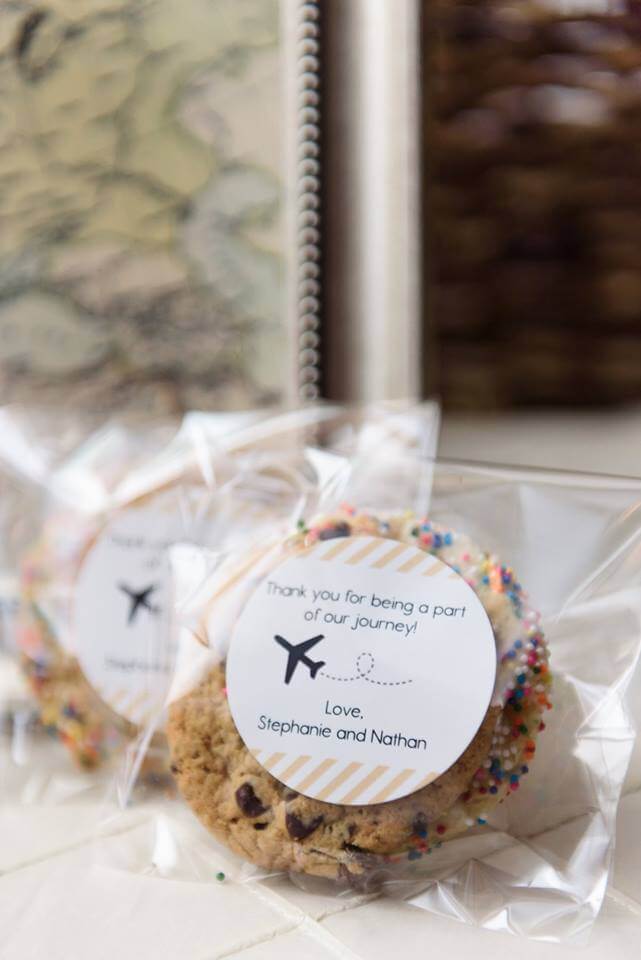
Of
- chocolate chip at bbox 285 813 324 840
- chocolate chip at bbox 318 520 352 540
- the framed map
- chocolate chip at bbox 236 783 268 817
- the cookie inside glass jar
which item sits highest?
the framed map

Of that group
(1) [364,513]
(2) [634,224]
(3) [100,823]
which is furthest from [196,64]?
(3) [100,823]

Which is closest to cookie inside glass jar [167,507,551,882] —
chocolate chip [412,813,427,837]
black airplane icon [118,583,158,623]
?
chocolate chip [412,813,427,837]

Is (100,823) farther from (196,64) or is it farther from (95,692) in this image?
(196,64)

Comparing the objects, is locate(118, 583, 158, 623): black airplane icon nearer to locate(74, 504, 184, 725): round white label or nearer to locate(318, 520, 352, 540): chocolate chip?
locate(74, 504, 184, 725): round white label

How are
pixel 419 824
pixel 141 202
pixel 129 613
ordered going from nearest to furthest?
pixel 419 824 < pixel 129 613 < pixel 141 202

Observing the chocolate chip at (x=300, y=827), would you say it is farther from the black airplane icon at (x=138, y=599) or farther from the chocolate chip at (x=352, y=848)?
the black airplane icon at (x=138, y=599)

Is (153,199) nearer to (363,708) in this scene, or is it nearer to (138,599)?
(138,599)

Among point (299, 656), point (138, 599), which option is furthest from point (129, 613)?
point (299, 656)
